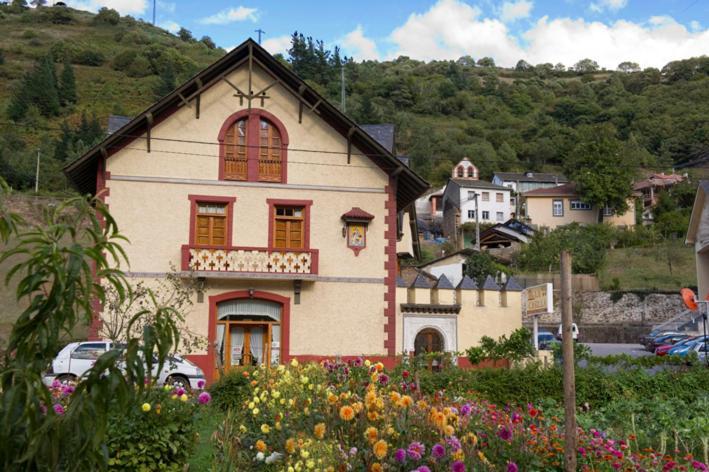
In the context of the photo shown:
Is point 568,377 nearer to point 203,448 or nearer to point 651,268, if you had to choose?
point 203,448

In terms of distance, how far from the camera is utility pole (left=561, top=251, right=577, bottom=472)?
859 centimetres

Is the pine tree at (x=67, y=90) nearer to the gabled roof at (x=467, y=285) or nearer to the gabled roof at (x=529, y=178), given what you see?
the gabled roof at (x=529, y=178)

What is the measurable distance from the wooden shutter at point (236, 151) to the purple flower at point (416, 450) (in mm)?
18774

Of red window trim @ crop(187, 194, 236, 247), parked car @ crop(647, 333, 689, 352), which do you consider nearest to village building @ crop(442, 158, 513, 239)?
parked car @ crop(647, 333, 689, 352)

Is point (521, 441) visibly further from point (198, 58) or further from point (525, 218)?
point (198, 58)

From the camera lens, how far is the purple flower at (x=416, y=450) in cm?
676

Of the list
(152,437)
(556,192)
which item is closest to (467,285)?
(152,437)

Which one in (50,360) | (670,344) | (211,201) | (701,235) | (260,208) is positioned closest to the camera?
(50,360)

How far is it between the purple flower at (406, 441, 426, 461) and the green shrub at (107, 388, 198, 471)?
330 cm

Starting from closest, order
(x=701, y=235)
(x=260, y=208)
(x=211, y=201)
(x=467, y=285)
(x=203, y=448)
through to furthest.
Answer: (x=203, y=448)
(x=211, y=201)
(x=260, y=208)
(x=467, y=285)
(x=701, y=235)

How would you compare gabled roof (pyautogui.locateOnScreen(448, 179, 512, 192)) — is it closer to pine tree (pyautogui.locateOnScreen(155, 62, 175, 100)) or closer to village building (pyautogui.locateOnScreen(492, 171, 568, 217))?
village building (pyautogui.locateOnScreen(492, 171, 568, 217))

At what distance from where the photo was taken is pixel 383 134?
2791cm

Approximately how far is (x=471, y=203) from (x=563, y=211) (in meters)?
10.1

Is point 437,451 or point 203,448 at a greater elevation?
point 437,451
